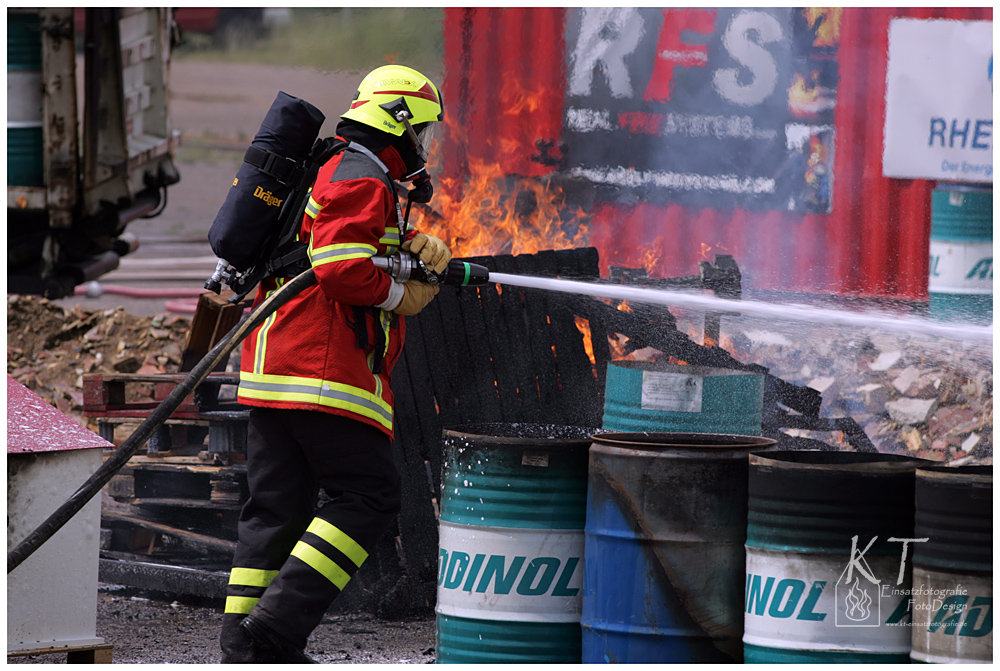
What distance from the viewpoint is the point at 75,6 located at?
285 inches

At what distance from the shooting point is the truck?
7.30 m

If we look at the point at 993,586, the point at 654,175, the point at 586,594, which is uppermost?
the point at 654,175

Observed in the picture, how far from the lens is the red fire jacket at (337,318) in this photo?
3.31 m

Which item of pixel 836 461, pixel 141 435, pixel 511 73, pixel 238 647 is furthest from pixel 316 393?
pixel 511 73

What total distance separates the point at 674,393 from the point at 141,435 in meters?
1.84

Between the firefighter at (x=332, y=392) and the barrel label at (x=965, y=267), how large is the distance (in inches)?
194

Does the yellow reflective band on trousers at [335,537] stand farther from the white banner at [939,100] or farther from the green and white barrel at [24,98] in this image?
the white banner at [939,100]

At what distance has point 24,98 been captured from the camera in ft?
24.3

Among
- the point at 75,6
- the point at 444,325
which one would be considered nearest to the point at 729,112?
the point at 444,325

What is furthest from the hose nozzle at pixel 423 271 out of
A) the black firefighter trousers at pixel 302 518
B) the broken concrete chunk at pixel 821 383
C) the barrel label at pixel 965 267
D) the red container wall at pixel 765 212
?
the barrel label at pixel 965 267

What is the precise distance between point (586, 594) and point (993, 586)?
1.12 m

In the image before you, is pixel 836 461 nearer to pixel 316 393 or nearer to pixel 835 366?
pixel 316 393

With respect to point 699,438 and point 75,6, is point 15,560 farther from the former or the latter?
point 75,6

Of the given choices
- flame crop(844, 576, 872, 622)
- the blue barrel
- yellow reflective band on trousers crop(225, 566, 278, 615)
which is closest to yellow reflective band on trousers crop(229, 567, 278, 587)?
yellow reflective band on trousers crop(225, 566, 278, 615)
